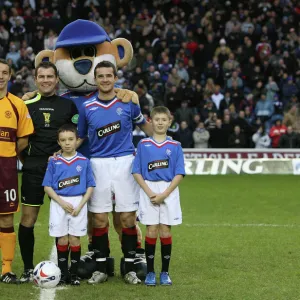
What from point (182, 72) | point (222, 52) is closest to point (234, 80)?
point (222, 52)

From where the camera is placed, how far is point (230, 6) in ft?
86.3

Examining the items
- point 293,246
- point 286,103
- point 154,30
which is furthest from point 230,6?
point 293,246

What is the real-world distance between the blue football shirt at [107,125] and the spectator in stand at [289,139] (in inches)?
522

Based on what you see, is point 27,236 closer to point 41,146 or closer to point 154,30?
point 41,146

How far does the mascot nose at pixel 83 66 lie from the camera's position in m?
8.21

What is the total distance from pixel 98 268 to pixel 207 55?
1709 cm

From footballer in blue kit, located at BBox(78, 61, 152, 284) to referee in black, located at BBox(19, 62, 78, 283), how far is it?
28 cm

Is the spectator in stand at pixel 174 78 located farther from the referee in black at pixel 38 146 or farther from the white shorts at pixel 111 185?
the white shorts at pixel 111 185


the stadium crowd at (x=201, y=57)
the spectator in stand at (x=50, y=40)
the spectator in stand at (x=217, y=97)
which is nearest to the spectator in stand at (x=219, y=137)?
the stadium crowd at (x=201, y=57)

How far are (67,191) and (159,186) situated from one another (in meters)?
0.86

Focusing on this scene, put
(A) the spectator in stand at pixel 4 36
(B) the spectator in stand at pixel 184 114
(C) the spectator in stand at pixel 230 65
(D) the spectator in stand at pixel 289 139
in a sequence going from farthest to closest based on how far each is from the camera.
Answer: (A) the spectator in stand at pixel 4 36, (C) the spectator in stand at pixel 230 65, (B) the spectator in stand at pixel 184 114, (D) the spectator in stand at pixel 289 139

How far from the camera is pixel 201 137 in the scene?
2056 centimetres

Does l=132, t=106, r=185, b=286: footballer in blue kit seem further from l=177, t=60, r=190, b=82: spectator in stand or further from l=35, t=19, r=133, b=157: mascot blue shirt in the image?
l=177, t=60, r=190, b=82: spectator in stand

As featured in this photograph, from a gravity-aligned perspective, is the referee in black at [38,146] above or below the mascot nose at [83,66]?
below
